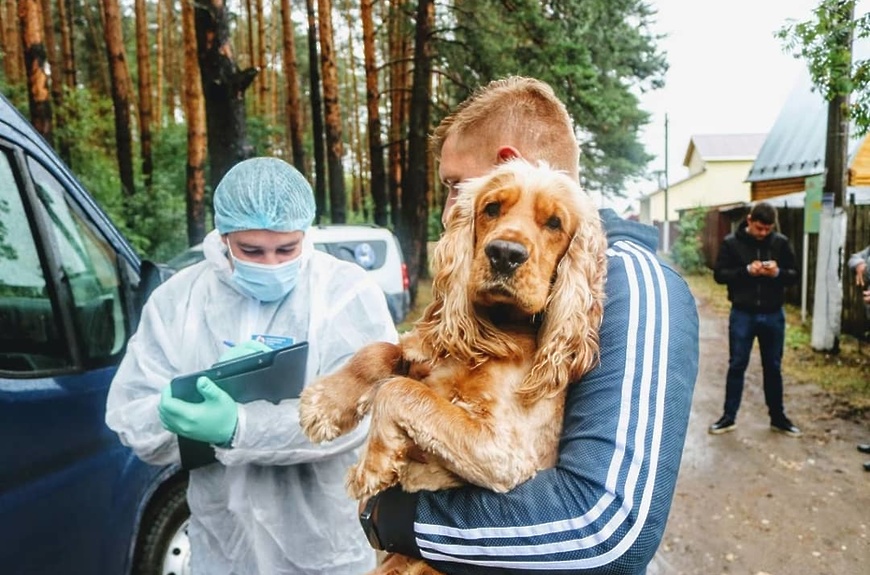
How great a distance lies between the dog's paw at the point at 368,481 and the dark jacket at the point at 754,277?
6.10 m

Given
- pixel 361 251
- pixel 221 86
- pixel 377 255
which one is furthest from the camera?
pixel 377 255

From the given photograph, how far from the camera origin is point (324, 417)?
5.52 feet

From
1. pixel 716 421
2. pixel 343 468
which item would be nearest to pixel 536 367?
pixel 343 468

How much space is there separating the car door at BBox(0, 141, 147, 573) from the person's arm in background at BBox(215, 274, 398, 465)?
0.66 m

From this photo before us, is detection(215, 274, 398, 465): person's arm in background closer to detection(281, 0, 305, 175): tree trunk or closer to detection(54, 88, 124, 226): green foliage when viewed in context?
detection(54, 88, 124, 226): green foliage

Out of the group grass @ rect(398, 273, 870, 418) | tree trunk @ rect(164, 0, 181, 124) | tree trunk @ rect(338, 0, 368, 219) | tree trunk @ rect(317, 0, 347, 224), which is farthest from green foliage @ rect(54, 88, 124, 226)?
tree trunk @ rect(164, 0, 181, 124)

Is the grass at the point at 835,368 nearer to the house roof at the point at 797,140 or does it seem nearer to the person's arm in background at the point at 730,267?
the person's arm in background at the point at 730,267

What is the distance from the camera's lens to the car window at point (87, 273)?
2.66 meters

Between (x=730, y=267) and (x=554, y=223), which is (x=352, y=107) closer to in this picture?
(x=730, y=267)

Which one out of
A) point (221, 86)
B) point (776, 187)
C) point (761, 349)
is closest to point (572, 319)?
point (761, 349)

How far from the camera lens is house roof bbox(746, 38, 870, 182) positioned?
65.2 feet

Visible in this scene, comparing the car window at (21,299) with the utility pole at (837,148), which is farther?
the utility pole at (837,148)

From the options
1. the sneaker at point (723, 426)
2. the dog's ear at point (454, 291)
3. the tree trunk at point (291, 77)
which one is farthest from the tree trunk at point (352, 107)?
the dog's ear at point (454, 291)

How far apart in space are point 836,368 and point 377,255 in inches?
282
